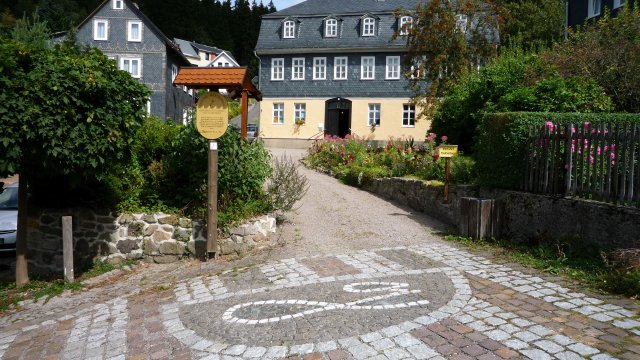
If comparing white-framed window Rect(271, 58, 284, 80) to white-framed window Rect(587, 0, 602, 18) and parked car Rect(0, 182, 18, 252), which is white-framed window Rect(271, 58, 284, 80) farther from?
parked car Rect(0, 182, 18, 252)

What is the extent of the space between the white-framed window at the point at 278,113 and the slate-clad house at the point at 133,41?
9.27 metres

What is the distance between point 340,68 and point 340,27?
9.43 ft

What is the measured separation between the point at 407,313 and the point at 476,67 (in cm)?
1815

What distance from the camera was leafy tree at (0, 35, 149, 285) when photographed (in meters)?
7.38

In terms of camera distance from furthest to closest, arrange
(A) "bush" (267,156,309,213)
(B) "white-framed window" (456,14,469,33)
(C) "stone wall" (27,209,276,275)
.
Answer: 1. (B) "white-framed window" (456,14,469,33)
2. (A) "bush" (267,156,309,213)
3. (C) "stone wall" (27,209,276,275)

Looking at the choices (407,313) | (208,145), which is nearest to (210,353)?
(407,313)

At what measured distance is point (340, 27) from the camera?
3581 centimetres

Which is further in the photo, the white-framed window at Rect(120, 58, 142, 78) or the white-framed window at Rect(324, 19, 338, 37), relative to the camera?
the white-framed window at Rect(120, 58, 142, 78)

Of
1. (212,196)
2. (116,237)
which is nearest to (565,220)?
(212,196)

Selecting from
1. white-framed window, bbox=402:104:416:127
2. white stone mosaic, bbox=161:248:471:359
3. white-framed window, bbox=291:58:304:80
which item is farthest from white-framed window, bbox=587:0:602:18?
white stone mosaic, bbox=161:248:471:359

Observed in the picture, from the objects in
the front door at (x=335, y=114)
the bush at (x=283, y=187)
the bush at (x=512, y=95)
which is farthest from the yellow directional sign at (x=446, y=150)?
the front door at (x=335, y=114)

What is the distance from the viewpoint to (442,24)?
66.8 ft

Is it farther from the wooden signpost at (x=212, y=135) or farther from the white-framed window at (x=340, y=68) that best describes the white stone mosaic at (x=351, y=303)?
the white-framed window at (x=340, y=68)

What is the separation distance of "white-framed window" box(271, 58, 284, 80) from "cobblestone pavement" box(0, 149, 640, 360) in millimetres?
28823
